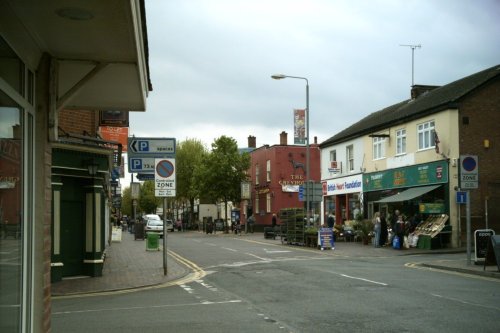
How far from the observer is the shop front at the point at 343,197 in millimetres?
35925

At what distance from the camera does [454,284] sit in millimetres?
13031

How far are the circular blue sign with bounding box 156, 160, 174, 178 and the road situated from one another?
3.15 meters

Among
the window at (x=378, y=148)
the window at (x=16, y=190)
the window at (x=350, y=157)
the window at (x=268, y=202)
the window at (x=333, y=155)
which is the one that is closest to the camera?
the window at (x=16, y=190)

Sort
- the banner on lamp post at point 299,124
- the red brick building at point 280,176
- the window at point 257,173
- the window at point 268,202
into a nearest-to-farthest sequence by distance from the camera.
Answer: the banner on lamp post at point 299,124 < the red brick building at point 280,176 < the window at point 268,202 < the window at point 257,173

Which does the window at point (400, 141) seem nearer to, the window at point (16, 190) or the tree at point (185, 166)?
the window at point (16, 190)

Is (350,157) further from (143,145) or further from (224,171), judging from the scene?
(143,145)

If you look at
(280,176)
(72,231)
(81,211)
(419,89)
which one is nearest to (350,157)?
(419,89)

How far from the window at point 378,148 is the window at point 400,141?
1.59m

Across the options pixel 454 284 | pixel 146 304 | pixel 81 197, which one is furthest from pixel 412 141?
pixel 146 304

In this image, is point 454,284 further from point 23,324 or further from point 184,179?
point 184,179

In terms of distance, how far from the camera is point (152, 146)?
16.4 meters

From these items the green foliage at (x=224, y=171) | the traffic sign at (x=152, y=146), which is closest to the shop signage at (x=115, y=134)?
the traffic sign at (x=152, y=146)

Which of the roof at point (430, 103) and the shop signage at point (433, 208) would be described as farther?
the roof at point (430, 103)

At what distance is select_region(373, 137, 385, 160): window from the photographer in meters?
33.3
